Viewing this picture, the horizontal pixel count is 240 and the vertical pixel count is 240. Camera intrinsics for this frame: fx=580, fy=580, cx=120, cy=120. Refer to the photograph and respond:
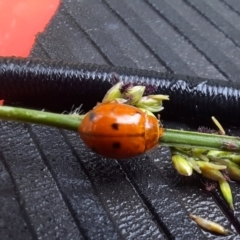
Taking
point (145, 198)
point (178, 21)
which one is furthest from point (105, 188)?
point (178, 21)

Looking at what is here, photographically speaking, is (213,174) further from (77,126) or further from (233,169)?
(77,126)

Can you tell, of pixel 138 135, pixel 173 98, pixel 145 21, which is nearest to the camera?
pixel 138 135

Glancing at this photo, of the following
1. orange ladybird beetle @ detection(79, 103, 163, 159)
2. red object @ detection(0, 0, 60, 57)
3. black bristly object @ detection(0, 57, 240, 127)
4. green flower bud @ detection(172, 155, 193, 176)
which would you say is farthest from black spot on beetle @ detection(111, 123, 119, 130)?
red object @ detection(0, 0, 60, 57)

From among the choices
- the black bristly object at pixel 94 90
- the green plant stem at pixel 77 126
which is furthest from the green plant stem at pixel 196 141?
the black bristly object at pixel 94 90

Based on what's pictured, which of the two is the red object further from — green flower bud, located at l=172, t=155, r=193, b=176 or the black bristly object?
green flower bud, located at l=172, t=155, r=193, b=176

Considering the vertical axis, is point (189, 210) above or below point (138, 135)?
below

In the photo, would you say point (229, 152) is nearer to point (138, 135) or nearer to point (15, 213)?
point (138, 135)

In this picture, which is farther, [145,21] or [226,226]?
[145,21]
